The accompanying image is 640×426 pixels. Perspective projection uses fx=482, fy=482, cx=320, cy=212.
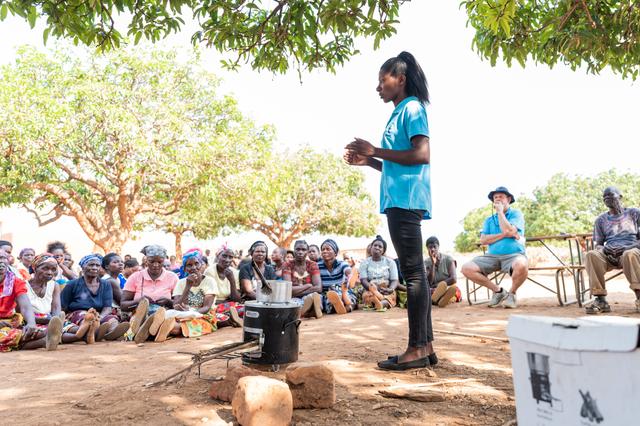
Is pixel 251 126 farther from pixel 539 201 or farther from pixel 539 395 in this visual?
pixel 539 201

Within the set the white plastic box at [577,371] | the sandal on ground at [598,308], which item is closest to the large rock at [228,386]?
the white plastic box at [577,371]

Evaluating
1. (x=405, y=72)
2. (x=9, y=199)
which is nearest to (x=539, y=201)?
(x=9, y=199)

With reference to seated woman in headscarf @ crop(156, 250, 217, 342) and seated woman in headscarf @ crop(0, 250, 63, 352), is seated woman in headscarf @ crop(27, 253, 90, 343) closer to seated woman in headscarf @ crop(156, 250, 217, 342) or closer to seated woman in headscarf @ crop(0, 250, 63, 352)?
seated woman in headscarf @ crop(0, 250, 63, 352)

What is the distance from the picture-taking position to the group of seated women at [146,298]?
5.29 meters

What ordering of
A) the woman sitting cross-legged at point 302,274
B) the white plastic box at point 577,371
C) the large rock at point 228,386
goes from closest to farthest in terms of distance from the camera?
the white plastic box at point 577,371, the large rock at point 228,386, the woman sitting cross-legged at point 302,274

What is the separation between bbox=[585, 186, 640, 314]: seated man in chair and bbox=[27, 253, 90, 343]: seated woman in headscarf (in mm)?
6208

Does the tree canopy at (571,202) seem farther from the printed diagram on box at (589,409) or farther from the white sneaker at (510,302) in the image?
the printed diagram on box at (589,409)

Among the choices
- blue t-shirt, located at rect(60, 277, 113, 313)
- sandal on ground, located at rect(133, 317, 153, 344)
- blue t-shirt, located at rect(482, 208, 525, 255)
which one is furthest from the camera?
blue t-shirt, located at rect(482, 208, 525, 255)

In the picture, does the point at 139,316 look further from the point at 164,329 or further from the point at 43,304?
the point at 43,304

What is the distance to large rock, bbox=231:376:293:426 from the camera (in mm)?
2135

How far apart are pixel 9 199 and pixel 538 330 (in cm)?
1568

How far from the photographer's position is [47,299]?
5.78 m

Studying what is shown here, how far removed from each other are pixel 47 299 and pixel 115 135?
317 inches

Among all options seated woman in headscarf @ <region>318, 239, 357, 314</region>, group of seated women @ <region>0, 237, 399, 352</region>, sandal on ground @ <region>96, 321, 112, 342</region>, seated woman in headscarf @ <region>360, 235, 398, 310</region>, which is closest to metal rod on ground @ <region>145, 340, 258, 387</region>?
group of seated women @ <region>0, 237, 399, 352</region>
